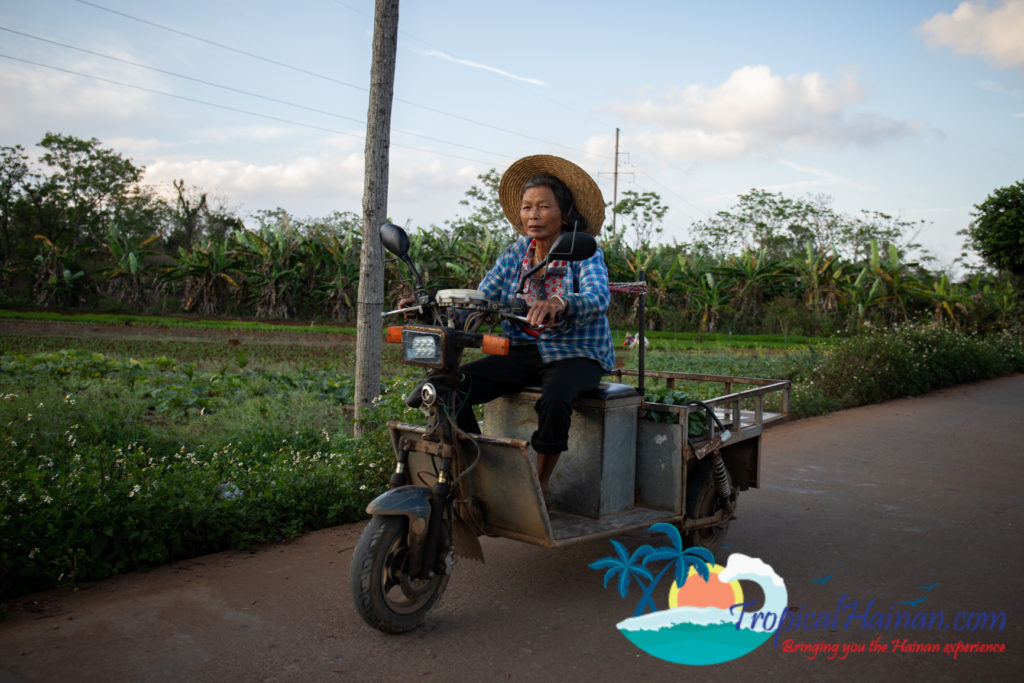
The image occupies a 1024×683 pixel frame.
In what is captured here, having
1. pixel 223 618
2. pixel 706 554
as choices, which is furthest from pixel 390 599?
pixel 706 554

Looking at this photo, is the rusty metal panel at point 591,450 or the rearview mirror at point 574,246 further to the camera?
the rusty metal panel at point 591,450

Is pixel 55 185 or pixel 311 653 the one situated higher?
pixel 55 185

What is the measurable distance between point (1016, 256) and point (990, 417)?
40.3 feet

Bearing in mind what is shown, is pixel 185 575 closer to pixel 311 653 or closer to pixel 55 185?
pixel 311 653

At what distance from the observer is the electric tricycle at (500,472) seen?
3.18 m

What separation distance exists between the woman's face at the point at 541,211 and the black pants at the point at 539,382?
65cm

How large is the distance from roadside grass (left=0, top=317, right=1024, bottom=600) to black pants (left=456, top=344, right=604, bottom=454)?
1159 millimetres

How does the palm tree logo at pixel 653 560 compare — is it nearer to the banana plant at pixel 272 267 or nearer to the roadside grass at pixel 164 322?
the roadside grass at pixel 164 322

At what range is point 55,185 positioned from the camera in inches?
1231

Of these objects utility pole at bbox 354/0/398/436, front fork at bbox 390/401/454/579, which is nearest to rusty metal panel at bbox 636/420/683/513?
front fork at bbox 390/401/454/579

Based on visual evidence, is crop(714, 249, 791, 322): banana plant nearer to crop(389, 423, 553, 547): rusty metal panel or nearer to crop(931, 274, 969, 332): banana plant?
crop(931, 274, 969, 332): banana plant

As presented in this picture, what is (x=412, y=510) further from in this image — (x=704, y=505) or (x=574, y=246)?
(x=704, y=505)

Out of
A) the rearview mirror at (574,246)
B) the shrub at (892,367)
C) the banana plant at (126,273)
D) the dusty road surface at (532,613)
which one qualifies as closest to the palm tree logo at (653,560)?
the dusty road surface at (532,613)

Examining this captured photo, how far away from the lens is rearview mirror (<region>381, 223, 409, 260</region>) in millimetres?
3356
